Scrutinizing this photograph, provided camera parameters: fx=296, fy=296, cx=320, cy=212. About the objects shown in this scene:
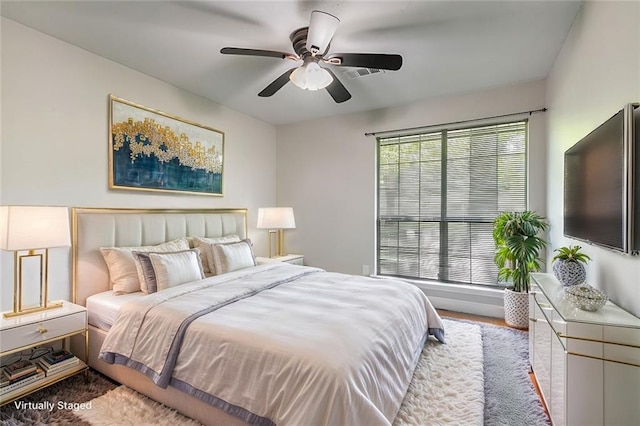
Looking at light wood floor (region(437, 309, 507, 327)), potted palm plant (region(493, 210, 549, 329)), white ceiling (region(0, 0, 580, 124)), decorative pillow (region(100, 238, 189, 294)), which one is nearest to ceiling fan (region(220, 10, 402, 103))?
white ceiling (region(0, 0, 580, 124))

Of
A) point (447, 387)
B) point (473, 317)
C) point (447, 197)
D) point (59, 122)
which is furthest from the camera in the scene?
point (447, 197)

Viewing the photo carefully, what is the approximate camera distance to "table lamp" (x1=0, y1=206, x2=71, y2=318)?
1925mm

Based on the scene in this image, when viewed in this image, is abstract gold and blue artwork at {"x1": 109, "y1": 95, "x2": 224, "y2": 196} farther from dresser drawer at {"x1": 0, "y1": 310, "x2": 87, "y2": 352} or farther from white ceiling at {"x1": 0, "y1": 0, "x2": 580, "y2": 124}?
dresser drawer at {"x1": 0, "y1": 310, "x2": 87, "y2": 352}

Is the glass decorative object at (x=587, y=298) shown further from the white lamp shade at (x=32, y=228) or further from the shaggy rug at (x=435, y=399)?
the white lamp shade at (x=32, y=228)

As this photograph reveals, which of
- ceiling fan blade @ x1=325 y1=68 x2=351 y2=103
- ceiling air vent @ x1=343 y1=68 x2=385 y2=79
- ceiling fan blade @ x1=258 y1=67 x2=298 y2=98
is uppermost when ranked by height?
ceiling air vent @ x1=343 y1=68 x2=385 y2=79

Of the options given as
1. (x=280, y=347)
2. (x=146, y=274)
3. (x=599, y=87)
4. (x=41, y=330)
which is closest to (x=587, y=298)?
(x=599, y=87)

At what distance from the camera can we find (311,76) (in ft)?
7.67

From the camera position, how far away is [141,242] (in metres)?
2.96

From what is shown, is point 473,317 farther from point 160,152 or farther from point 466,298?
point 160,152

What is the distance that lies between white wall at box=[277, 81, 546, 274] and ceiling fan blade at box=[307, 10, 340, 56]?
222 centimetres

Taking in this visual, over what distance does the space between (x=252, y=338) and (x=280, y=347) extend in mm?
185

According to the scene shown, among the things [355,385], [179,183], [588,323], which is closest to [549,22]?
[588,323]

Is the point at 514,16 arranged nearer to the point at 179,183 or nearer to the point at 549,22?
the point at 549,22

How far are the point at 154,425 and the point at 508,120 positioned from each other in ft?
14.1
